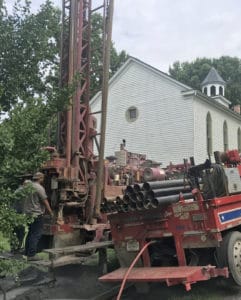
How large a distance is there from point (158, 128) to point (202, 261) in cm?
1991

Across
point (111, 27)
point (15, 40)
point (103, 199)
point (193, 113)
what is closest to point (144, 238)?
point (103, 199)

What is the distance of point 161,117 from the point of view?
27.0 meters

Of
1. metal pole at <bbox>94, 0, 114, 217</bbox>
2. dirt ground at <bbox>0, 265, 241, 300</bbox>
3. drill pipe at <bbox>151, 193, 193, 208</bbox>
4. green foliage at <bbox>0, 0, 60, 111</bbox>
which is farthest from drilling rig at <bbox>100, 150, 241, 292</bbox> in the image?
green foliage at <bbox>0, 0, 60, 111</bbox>

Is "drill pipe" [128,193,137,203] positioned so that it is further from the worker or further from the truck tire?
the worker

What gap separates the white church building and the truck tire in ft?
60.6

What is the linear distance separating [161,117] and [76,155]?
692 inches

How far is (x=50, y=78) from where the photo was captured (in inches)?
575

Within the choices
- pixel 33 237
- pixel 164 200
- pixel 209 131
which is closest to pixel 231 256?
pixel 164 200

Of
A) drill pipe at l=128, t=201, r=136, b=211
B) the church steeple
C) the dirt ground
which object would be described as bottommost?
the dirt ground

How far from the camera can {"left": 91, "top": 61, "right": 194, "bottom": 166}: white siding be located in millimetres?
26047

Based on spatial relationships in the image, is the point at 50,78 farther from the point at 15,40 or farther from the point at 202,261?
the point at 202,261

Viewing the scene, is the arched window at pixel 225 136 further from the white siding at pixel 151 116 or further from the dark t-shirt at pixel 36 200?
the dark t-shirt at pixel 36 200

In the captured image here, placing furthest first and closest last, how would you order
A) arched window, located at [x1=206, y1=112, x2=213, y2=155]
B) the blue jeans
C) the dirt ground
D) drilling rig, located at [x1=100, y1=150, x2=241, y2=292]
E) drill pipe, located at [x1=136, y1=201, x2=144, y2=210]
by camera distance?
1. arched window, located at [x1=206, y1=112, x2=213, y2=155]
2. the blue jeans
3. the dirt ground
4. drill pipe, located at [x1=136, y1=201, x2=144, y2=210]
5. drilling rig, located at [x1=100, y1=150, x2=241, y2=292]

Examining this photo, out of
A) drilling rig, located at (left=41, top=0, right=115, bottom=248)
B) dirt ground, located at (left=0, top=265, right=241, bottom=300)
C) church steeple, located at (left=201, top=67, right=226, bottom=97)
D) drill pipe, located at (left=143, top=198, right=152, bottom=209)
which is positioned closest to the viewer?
drill pipe, located at (left=143, top=198, right=152, bottom=209)
